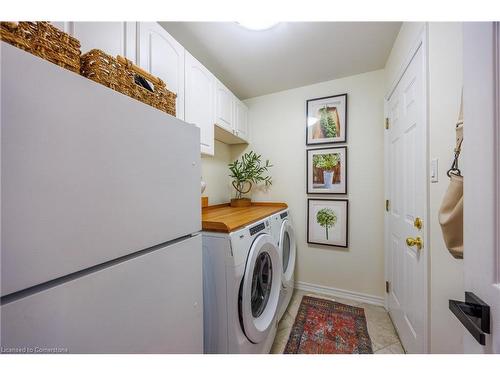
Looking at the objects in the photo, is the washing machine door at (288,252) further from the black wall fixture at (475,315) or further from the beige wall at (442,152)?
the black wall fixture at (475,315)

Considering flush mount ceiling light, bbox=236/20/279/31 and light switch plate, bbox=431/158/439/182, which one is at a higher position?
flush mount ceiling light, bbox=236/20/279/31

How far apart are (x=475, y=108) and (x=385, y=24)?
4.55 feet

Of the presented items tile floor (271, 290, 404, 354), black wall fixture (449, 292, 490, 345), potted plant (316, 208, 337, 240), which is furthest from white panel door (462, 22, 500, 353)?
potted plant (316, 208, 337, 240)

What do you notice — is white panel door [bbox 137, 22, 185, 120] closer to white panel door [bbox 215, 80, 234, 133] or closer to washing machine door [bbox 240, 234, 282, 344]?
white panel door [bbox 215, 80, 234, 133]

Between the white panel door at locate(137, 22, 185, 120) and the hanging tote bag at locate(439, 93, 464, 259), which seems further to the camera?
the white panel door at locate(137, 22, 185, 120)

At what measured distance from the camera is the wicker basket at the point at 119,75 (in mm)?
599

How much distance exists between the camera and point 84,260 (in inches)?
17.1

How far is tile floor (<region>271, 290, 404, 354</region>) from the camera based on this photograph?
4.59 feet

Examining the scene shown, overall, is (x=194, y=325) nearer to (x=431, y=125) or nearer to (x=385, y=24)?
(x=431, y=125)

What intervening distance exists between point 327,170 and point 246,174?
921mm

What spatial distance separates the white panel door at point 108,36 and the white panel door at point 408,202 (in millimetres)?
1600

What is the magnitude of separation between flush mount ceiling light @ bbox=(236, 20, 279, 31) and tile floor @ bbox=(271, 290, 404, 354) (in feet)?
7.54

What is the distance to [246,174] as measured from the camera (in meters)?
2.28
